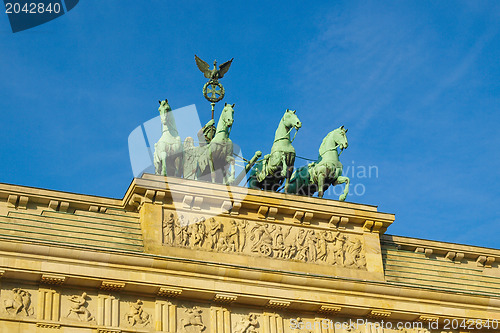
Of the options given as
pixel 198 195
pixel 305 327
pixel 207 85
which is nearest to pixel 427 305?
pixel 305 327

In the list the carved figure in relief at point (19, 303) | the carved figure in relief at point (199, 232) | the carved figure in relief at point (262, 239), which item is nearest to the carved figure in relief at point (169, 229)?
the carved figure in relief at point (199, 232)

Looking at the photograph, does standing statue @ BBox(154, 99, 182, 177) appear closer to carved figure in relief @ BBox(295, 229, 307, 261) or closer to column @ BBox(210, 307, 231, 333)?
carved figure in relief @ BBox(295, 229, 307, 261)

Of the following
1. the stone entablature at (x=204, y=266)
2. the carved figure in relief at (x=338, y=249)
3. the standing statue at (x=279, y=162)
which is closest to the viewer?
the stone entablature at (x=204, y=266)

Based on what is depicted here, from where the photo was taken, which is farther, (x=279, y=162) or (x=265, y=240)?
(x=279, y=162)

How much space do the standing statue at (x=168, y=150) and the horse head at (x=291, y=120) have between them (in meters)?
3.47

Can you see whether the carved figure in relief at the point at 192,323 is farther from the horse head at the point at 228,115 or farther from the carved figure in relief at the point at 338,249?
the horse head at the point at 228,115

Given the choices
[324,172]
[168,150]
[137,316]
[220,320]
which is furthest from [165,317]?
[324,172]

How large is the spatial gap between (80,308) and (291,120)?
9.11 metres

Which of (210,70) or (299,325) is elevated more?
(210,70)

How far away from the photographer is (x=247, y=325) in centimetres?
2928

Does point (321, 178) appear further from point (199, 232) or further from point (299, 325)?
point (299, 325)

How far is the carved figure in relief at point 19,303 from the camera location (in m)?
27.1

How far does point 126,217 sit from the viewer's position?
99.0 ft

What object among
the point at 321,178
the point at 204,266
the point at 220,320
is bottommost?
the point at 220,320
